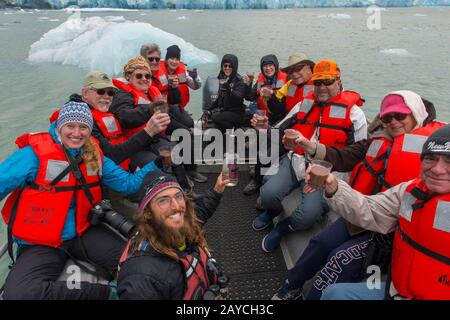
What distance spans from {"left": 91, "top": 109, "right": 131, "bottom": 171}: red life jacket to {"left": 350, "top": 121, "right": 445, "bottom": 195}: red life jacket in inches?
78.7

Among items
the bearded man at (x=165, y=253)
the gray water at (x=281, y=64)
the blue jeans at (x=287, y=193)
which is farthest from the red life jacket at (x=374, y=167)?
the gray water at (x=281, y=64)

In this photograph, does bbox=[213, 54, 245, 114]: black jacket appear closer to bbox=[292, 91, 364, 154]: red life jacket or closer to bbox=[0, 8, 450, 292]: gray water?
bbox=[292, 91, 364, 154]: red life jacket

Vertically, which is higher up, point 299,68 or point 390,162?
point 299,68

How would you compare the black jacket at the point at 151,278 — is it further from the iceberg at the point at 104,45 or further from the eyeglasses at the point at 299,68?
the iceberg at the point at 104,45

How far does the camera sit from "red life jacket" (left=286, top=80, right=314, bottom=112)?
345 cm

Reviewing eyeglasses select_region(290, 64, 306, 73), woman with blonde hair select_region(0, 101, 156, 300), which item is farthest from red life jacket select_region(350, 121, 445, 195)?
woman with blonde hair select_region(0, 101, 156, 300)

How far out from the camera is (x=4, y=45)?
21.5 metres

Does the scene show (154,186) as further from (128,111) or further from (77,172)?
(128,111)

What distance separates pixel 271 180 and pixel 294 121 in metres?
0.65

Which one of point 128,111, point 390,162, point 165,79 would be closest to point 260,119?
point 390,162

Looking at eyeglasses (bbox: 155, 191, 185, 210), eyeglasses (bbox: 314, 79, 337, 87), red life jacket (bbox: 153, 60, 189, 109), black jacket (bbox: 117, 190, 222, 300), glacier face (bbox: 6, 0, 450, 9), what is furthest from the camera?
glacier face (bbox: 6, 0, 450, 9)

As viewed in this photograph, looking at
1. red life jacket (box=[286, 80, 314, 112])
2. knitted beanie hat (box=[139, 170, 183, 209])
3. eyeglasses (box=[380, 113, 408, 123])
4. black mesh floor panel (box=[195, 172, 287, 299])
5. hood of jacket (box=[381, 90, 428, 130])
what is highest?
hood of jacket (box=[381, 90, 428, 130])

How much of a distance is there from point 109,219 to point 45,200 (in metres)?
0.43

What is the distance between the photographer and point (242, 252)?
2.79 metres
